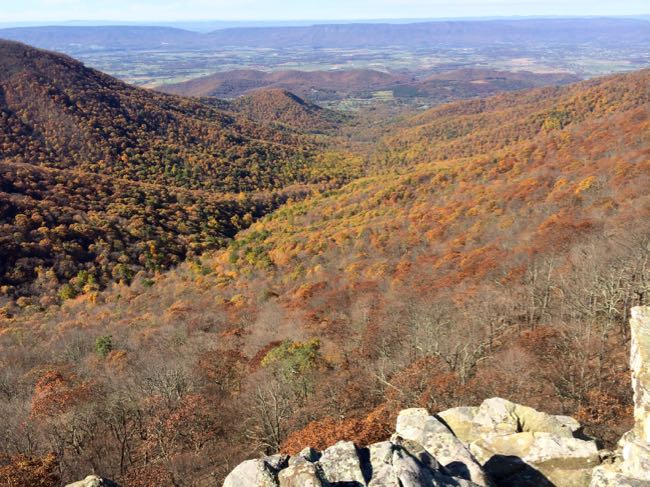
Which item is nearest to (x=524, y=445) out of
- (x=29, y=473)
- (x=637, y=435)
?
(x=637, y=435)

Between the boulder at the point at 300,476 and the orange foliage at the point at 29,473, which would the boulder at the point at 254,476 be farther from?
the orange foliage at the point at 29,473

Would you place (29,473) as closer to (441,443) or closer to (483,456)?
(441,443)

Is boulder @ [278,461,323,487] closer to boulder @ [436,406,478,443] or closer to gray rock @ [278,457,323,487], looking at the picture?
Answer: gray rock @ [278,457,323,487]

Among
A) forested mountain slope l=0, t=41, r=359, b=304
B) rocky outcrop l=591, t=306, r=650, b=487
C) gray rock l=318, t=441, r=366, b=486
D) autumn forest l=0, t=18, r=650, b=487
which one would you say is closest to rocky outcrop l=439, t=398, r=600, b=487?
rocky outcrop l=591, t=306, r=650, b=487

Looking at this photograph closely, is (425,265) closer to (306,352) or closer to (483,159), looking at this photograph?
(306,352)

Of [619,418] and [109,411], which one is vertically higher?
[619,418]

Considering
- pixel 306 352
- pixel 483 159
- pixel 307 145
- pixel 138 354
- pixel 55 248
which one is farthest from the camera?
pixel 307 145

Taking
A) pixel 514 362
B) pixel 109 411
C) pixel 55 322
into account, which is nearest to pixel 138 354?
pixel 109 411
